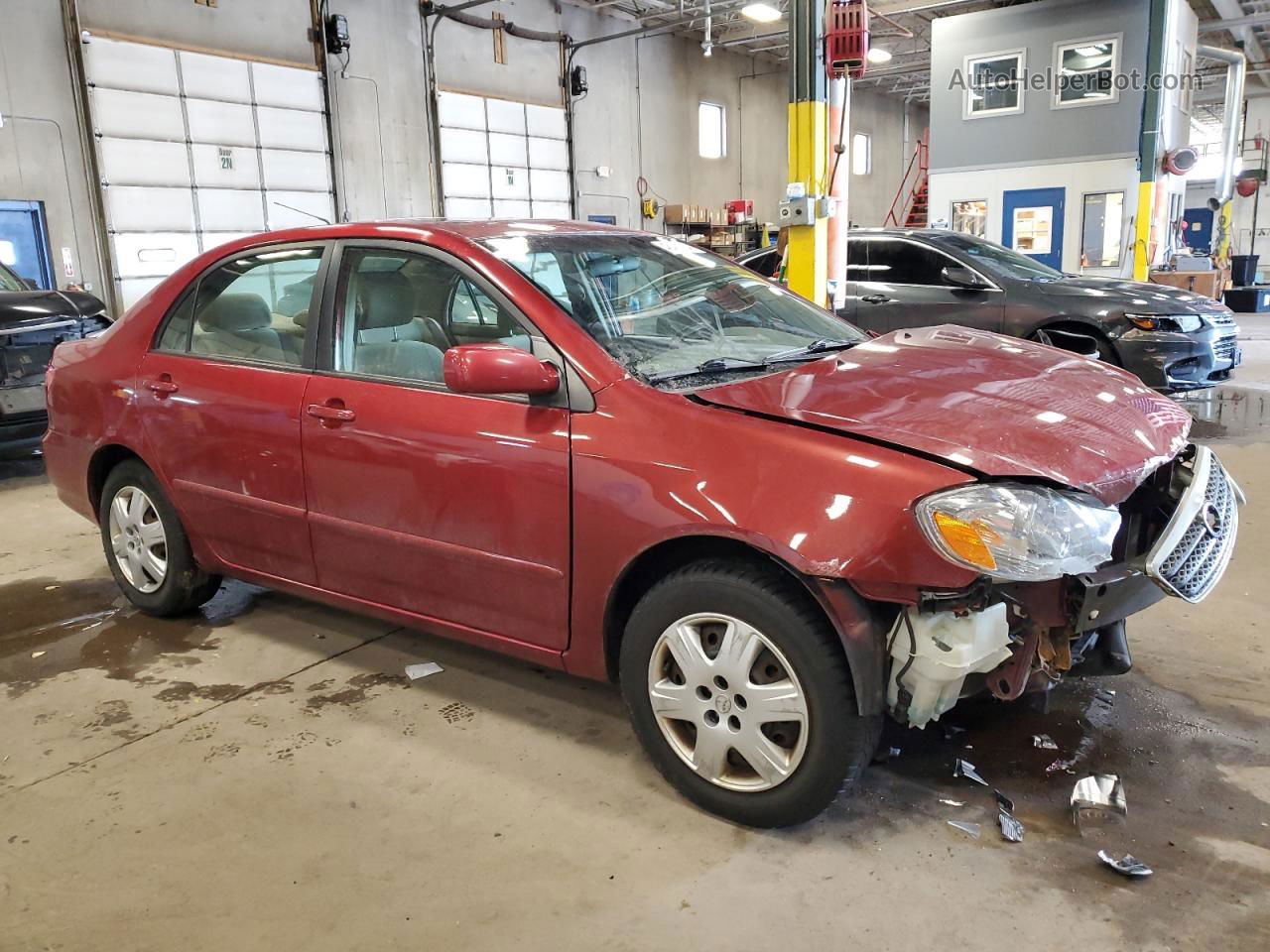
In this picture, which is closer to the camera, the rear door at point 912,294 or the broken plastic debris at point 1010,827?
the broken plastic debris at point 1010,827

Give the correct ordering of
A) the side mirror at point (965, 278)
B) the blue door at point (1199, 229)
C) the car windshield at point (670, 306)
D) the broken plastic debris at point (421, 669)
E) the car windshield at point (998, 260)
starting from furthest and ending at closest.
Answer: the blue door at point (1199, 229) < the car windshield at point (998, 260) < the side mirror at point (965, 278) < the broken plastic debris at point (421, 669) < the car windshield at point (670, 306)

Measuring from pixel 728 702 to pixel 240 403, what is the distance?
186 centimetres

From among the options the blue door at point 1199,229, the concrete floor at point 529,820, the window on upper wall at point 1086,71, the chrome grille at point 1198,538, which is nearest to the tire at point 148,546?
the concrete floor at point 529,820

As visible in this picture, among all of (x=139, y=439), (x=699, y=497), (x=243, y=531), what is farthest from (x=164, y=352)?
(x=699, y=497)

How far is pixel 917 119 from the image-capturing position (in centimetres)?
2808

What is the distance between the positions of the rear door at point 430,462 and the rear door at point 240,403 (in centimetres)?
12

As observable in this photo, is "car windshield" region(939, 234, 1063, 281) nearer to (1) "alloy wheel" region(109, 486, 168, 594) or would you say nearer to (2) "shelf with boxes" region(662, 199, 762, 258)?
(1) "alloy wheel" region(109, 486, 168, 594)

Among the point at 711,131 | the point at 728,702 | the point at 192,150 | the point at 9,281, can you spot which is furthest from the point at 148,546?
the point at 711,131

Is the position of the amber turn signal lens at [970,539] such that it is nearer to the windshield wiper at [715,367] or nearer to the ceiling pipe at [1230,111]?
the windshield wiper at [715,367]

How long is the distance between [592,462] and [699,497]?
31cm

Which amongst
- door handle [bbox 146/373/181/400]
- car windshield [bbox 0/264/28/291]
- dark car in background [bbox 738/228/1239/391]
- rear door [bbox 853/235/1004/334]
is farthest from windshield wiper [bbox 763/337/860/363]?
car windshield [bbox 0/264/28/291]

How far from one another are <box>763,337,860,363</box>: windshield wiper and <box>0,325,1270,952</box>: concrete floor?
1.10 m

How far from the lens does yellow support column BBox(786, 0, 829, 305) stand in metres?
6.54

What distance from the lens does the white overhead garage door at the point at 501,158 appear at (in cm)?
1474
